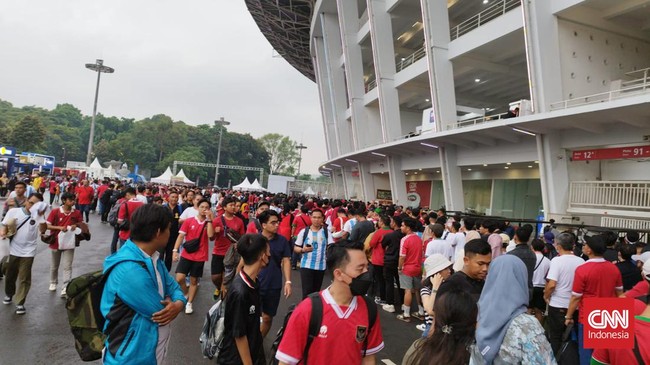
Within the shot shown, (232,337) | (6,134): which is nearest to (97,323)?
(232,337)

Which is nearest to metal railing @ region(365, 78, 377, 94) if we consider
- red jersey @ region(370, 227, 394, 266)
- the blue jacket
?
red jersey @ region(370, 227, 394, 266)

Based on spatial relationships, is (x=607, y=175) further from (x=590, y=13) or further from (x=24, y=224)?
(x=24, y=224)

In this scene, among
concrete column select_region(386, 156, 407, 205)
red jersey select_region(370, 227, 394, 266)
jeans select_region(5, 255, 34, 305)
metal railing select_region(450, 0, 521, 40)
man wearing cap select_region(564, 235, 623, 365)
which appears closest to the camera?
man wearing cap select_region(564, 235, 623, 365)

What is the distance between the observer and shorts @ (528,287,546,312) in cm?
539

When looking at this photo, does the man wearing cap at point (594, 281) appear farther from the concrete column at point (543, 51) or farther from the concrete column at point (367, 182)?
the concrete column at point (367, 182)

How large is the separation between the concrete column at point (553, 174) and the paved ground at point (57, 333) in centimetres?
799

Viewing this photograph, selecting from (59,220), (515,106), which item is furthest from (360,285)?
(515,106)

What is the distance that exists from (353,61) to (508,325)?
78.2 feet

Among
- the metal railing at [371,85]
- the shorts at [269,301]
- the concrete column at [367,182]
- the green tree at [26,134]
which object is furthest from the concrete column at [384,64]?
the green tree at [26,134]

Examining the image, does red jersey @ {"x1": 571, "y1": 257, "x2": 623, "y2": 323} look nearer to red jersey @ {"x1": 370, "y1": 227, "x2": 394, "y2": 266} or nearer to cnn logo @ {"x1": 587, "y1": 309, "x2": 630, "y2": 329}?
cnn logo @ {"x1": 587, "y1": 309, "x2": 630, "y2": 329}

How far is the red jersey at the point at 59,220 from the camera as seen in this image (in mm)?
6105

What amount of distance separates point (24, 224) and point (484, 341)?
6372 millimetres

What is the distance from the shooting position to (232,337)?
272 centimetres

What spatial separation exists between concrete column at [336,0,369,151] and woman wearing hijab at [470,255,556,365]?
22.1 m
